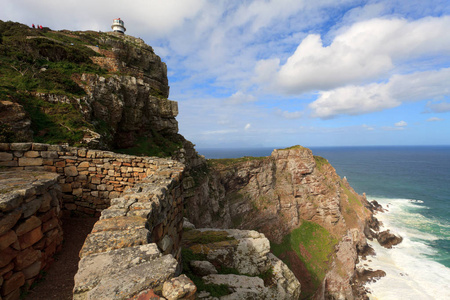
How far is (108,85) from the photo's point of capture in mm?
19734

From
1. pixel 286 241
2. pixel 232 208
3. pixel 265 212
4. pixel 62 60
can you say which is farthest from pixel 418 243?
pixel 62 60

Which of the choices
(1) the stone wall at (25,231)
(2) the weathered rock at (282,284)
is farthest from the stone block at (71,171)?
(2) the weathered rock at (282,284)

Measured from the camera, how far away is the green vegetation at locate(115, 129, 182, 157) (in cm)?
2089

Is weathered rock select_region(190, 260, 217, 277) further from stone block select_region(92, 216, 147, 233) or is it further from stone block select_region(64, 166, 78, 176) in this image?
stone block select_region(64, 166, 78, 176)

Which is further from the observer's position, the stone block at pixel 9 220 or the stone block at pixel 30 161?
the stone block at pixel 30 161

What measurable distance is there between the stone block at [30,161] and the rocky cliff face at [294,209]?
23.0 metres

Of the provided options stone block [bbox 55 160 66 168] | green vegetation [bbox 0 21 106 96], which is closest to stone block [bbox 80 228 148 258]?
stone block [bbox 55 160 66 168]

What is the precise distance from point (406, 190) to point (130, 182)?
135 metres

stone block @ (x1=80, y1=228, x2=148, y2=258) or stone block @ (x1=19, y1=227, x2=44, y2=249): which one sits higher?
stone block @ (x1=80, y1=228, x2=148, y2=258)

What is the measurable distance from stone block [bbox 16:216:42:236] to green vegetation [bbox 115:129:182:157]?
48.6ft

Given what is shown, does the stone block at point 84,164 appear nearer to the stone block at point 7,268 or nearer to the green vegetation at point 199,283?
the stone block at point 7,268

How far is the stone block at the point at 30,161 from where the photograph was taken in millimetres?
8328

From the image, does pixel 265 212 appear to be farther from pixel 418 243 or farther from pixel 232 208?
pixel 418 243

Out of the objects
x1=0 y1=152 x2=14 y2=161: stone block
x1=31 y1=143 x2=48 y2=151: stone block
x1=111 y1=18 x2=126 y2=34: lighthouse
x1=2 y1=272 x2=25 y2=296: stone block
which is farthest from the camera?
x1=111 y1=18 x2=126 y2=34: lighthouse
